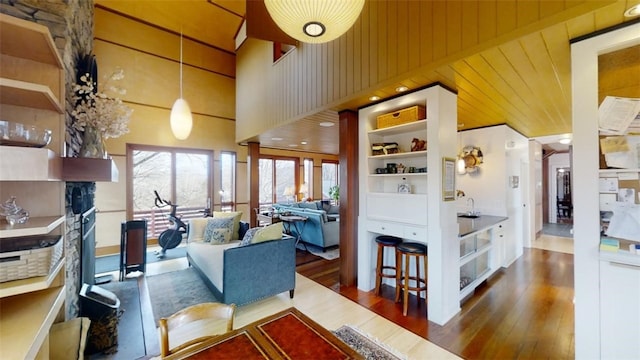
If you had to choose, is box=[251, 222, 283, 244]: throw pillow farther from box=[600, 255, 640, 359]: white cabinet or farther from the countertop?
box=[600, 255, 640, 359]: white cabinet

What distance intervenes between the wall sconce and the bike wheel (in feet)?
18.7

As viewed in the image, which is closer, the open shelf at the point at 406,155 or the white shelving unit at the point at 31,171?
the white shelving unit at the point at 31,171

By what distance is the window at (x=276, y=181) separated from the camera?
8156 millimetres

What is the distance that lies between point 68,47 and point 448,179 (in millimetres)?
3515

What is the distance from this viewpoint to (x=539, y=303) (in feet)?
9.59

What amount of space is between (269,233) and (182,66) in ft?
17.7

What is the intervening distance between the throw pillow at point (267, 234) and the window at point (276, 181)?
5087 mm

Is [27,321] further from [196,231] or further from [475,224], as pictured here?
[475,224]

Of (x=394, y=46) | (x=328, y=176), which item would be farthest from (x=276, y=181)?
(x=394, y=46)

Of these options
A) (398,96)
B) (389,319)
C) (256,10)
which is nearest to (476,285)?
(389,319)

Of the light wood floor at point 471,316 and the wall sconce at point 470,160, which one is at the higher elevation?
the wall sconce at point 470,160

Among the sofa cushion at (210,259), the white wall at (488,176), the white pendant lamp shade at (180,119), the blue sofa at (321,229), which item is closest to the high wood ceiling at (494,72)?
the white wall at (488,176)

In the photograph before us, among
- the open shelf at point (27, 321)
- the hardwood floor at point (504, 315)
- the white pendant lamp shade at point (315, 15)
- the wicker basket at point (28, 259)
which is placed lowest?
the hardwood floor at point (504, 315)

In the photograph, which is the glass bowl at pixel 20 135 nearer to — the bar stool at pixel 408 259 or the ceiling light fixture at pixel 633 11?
the bar stool at pixel 408 259
